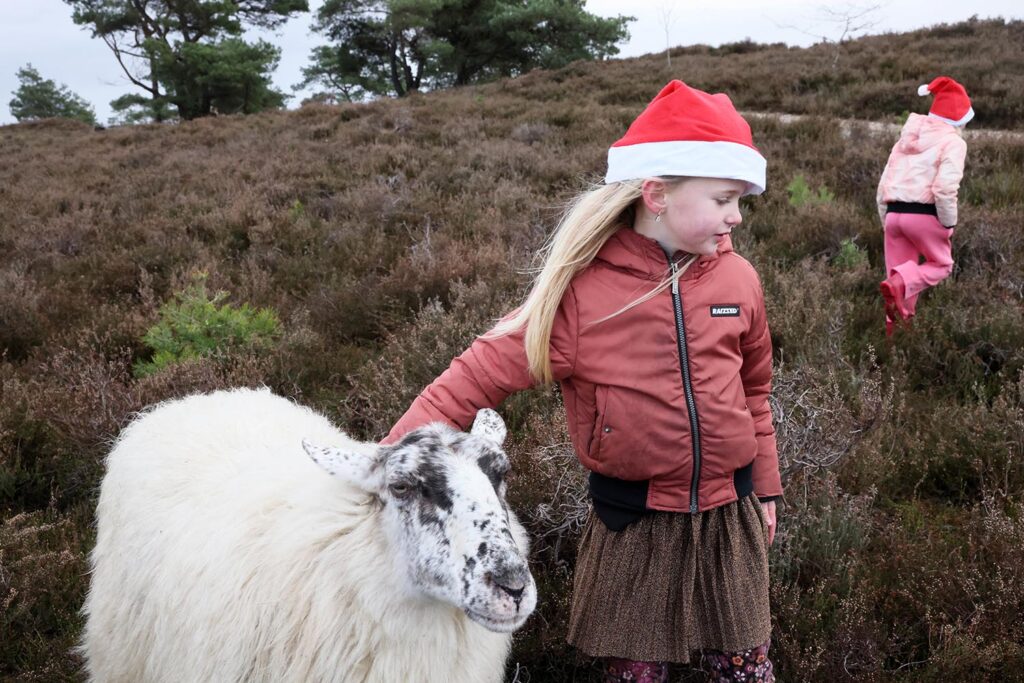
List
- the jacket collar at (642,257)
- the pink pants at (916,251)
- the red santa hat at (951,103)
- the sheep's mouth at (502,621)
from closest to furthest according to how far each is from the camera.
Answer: the sheep's mouth at (502,621) < the jacket collar at (642,257) < the pink pants at (916,251) < the red santa hat at (951,103)

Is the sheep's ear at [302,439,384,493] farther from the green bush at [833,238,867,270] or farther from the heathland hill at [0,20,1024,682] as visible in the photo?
the green bush at [833,238,867,270]

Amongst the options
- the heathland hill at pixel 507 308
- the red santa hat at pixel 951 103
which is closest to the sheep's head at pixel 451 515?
the heathland hill at pixel 507 308

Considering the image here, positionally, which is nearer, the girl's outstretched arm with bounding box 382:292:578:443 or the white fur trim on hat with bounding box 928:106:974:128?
the girl's outstretched arm with bounding box 382:292:578:443

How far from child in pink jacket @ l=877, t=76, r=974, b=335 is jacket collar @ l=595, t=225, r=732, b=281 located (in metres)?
3.72

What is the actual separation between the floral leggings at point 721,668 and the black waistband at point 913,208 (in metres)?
4.63

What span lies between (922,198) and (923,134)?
61 cm

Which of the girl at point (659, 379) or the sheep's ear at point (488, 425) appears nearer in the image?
the girl at point (659, 379)

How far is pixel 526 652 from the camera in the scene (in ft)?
8.48

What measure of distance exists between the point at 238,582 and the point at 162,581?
0.34 meters

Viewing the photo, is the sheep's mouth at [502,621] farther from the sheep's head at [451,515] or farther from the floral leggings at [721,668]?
the floral leggings at [721,668]

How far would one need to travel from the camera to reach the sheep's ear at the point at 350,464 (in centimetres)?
170

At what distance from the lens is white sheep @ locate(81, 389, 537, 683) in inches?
63.1

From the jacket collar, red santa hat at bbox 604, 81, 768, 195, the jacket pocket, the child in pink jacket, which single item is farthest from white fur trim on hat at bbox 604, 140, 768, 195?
the child in pink jacket

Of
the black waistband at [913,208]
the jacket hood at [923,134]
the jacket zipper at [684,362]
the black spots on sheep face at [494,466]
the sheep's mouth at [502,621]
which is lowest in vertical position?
the sheep's mouth at [502,621]
